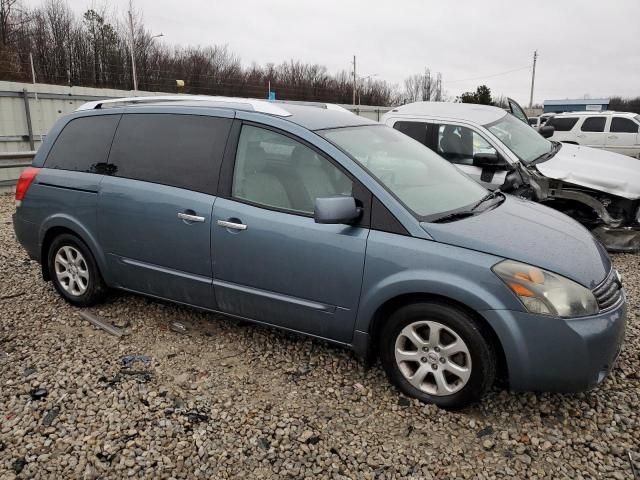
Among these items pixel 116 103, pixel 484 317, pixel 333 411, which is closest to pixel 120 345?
pixel 333 411

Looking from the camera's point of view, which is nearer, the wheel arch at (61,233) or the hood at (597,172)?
the wheel arch at (61,233)

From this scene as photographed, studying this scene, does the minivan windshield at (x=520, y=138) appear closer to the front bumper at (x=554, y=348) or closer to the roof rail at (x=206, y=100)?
the roof rail at (x=206, y=100)

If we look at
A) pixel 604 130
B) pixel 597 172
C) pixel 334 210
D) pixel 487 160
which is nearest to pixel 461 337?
pixel 334 210

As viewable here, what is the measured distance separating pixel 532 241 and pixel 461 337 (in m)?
0.71

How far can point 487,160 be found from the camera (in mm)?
6121

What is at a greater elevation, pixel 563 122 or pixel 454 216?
pixel 563 122

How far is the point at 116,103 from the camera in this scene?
165 inches

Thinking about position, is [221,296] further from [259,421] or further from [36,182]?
[36,182]

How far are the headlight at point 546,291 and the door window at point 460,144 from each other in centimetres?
393

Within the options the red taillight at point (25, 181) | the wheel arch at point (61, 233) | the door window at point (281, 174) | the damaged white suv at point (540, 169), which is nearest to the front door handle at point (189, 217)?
the door window at point (281, 174)

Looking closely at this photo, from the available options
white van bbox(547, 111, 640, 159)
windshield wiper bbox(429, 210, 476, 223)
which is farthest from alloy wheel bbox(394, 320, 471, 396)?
white van bbox(547, 111, 640, 159)

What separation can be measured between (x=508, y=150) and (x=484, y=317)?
4143 millimetres

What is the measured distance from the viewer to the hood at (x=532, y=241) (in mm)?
2741

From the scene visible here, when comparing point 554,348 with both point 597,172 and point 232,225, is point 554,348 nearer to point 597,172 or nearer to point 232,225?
point 232,225
